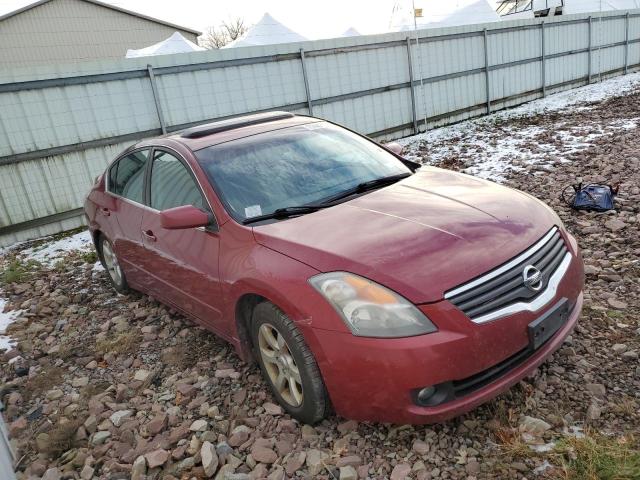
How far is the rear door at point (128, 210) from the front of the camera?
3.96 meters

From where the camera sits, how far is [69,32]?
27.8m

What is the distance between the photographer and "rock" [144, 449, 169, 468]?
8.46ft

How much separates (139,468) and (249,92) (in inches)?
306

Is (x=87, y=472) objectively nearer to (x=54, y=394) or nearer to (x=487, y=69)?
(x=54, y=394)

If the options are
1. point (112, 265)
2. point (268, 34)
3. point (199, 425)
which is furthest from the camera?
point (268, 34)

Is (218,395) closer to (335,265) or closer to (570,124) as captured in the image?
(335,265)

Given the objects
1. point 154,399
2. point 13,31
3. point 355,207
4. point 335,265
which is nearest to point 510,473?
point 335,265

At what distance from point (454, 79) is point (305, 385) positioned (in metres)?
11.6

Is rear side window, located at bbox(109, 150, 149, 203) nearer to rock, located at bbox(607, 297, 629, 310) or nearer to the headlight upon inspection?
the headlight

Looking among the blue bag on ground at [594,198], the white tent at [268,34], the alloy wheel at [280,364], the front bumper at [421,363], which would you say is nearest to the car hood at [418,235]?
the front bumper at [421,363]

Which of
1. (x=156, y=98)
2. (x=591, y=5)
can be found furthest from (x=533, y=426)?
(x=591, y=5)

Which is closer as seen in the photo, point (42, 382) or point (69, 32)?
point (42, 382)

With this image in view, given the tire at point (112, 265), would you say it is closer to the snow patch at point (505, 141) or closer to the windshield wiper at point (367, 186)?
the windshield wiper at point (367, 186)

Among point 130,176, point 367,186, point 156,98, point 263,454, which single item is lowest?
point 263,454
